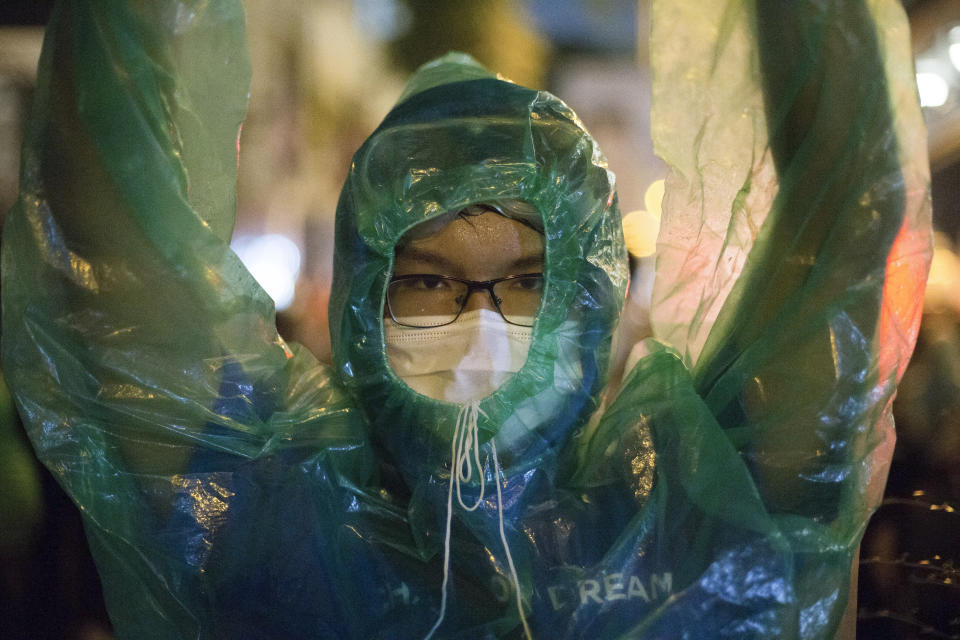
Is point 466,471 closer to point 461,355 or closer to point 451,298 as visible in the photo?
point 461,355

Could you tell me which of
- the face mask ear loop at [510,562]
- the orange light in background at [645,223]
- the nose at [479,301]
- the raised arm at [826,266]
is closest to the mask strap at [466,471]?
the face mask ear loop at [510,562]

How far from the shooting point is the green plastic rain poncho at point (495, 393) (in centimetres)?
95

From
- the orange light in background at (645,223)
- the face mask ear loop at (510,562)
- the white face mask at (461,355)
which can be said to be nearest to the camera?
the face mask ear loop at (510,562)

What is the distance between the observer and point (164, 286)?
1.02 meters

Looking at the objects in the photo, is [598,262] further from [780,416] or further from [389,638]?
[389,638]

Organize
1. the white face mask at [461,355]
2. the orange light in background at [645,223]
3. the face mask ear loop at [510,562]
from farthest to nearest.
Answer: the orange light in background at [645,223]
the white face mask at [461,355]
the face mask ear loop at [510,562]

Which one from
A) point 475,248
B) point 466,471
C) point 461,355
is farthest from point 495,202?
point 466,471

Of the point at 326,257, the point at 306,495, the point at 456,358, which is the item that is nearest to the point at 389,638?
the point at 306,495

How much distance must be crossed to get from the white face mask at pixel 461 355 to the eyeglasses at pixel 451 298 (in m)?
0.02

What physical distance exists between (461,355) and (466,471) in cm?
17

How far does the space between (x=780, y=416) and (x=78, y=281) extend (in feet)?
3.03

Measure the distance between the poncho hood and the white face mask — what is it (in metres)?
0.02

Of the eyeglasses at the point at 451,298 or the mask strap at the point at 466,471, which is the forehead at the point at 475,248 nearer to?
the eyeglasses at the point at 451,298

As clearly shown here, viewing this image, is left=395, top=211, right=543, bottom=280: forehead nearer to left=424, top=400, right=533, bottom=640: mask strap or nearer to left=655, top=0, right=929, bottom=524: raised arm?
left=424, top=400, right=533, bottom=640: mask strap
